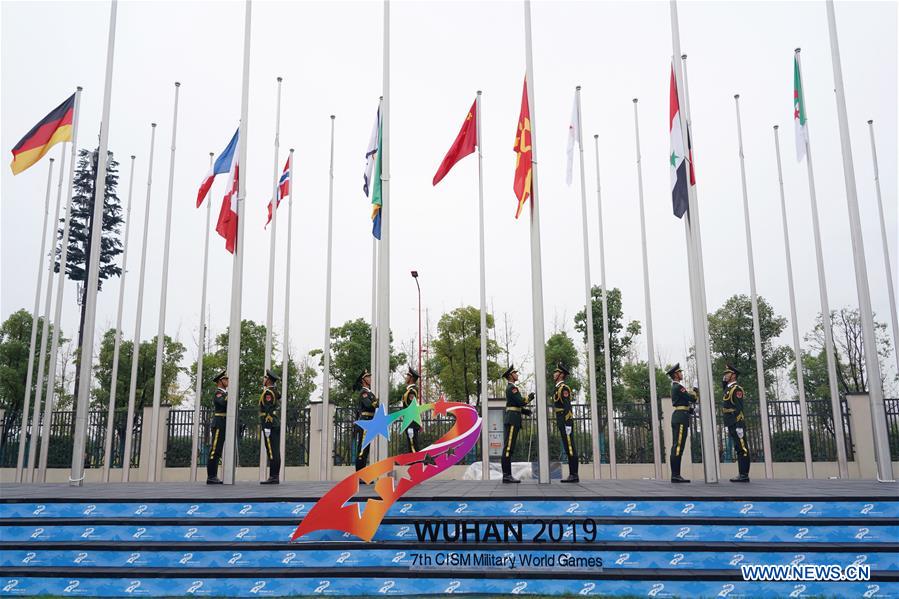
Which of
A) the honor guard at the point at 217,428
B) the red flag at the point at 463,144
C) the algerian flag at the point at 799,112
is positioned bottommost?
the honor guard at the point at 217,428

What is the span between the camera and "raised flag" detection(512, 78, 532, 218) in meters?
11.5

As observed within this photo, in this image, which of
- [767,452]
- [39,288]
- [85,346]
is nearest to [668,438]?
[767,452]

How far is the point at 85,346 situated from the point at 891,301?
730 inches

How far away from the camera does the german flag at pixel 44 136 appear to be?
1284 cm

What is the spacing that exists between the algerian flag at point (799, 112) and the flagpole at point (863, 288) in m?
1.93

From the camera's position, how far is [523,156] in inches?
459

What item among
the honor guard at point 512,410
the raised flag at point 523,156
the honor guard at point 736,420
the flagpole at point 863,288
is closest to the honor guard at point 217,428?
the honor guard at point 512,410

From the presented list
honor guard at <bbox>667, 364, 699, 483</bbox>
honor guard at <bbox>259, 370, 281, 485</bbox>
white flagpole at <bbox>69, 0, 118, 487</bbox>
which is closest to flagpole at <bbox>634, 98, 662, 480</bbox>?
honor guard at <bbox>667, 364, 699, 483</bbox>

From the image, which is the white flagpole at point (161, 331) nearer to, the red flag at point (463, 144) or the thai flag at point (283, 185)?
the thai flag at point (283, 185)

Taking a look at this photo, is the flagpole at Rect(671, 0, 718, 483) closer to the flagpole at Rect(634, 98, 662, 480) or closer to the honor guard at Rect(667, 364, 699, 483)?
the honor guard at Rect(667, 364, 699, 483)

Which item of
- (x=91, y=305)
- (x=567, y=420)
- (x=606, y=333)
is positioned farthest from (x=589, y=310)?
(x=91, y=305)

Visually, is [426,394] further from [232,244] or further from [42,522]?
[42,522]

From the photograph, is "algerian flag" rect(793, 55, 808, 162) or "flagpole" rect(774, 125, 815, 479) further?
"flagpole" rect(774, 125, 815, 479)

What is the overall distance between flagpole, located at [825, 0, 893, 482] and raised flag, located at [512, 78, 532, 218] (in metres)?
5.72
